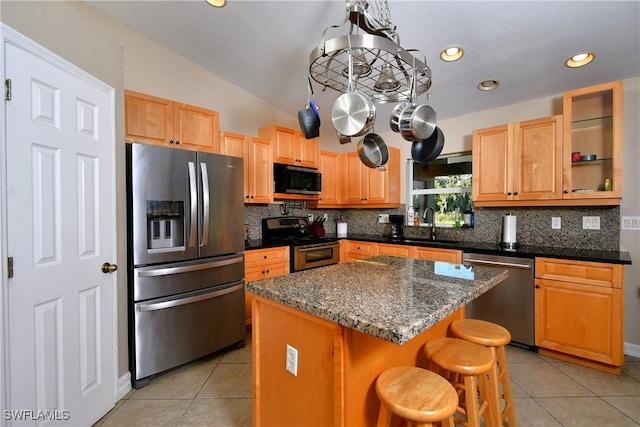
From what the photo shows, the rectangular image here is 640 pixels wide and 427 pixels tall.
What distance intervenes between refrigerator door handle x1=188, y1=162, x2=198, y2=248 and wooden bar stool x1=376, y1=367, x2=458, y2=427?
1.80 m

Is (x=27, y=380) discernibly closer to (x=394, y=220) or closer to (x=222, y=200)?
(x=222, y=200)

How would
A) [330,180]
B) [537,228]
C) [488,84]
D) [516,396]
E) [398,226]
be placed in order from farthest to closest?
[330,180] < [398,226] < [537,228] < [488,84] < [516,396]

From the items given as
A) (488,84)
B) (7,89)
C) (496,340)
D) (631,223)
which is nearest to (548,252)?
(631,223)

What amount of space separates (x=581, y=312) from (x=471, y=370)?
182 centimetres

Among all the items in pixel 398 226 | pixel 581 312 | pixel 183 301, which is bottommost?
pixel 581 312

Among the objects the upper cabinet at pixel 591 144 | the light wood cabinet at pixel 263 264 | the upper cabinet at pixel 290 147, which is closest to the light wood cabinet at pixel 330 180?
the upper cabinet at pixel 290 147

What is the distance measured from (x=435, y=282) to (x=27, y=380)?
203cm

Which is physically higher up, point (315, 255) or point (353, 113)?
point (353, 113)

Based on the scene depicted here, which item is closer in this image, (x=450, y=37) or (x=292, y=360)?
(x=292, y=360)

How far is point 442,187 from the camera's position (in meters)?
3.76

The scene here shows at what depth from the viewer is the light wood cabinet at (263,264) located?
3.06 m

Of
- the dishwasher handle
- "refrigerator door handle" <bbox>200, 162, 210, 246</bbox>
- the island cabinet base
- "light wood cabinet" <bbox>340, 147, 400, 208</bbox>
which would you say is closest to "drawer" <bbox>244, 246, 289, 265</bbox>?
"refrigerator door handle" <bbox>200, 162, 210, 246</bbox>

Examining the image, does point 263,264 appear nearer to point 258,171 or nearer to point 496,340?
point 258,171

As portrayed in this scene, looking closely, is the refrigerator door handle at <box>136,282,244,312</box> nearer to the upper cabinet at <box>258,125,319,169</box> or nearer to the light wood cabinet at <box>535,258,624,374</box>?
the upper cabinet at <box>258,125,319,169</box>
